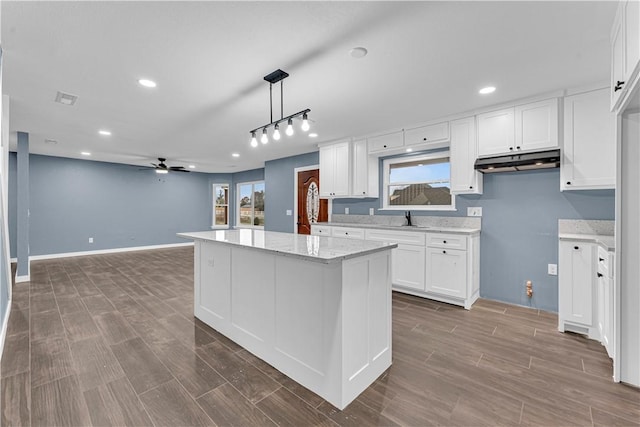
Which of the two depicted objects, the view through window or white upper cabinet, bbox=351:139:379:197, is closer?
white upper cabinet, bbox=351:139:379:197

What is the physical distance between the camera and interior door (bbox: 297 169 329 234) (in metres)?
5.85

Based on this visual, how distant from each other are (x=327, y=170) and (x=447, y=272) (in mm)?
2683

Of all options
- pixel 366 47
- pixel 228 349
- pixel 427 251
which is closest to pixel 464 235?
pixel 427 251

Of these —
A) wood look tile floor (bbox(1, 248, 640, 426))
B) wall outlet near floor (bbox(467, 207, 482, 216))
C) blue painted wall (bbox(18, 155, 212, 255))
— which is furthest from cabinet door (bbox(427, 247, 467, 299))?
blue painted wall (bbox(18, 155, 212, 255))

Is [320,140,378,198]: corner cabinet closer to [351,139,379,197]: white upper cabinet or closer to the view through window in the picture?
[351,139,379,197]: white upper cabinet

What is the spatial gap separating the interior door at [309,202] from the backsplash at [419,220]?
0.50 m

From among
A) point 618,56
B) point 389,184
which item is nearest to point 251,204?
point 389,184

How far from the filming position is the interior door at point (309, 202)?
19.2 ft

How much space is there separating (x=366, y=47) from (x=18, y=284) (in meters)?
6.04

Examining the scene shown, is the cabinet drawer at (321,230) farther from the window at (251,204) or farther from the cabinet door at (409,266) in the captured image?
the window at (251,204)

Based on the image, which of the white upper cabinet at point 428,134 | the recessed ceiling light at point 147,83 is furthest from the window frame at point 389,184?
the recessed ceiling light at point 147,83

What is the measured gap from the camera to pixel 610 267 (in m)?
2.10

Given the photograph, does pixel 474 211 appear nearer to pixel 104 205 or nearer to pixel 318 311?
pixel 318 311

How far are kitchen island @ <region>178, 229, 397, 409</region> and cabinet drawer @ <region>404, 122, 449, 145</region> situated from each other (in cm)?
241
